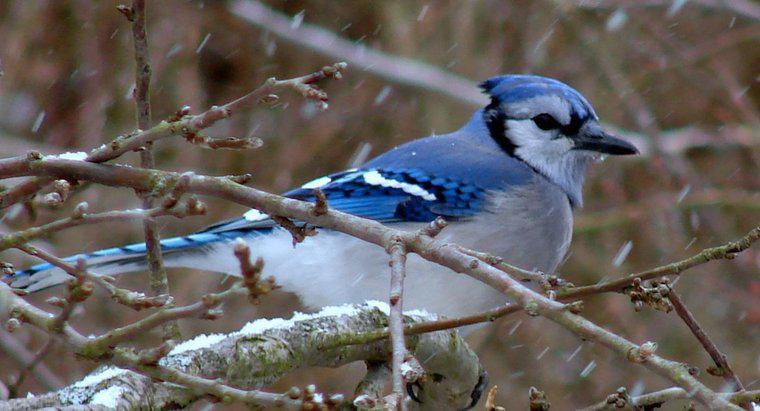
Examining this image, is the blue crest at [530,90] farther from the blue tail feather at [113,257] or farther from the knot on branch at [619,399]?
the knot on branch at [619,399]

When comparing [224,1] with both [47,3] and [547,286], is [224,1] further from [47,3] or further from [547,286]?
[547,286]

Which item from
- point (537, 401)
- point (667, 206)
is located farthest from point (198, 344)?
point (667, 206)

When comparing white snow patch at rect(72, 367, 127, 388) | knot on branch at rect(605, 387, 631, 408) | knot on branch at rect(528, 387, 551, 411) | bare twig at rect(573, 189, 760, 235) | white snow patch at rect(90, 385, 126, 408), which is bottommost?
bare twig at rect(573, 189, 760, 235)

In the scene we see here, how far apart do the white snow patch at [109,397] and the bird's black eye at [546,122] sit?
7.80 ft

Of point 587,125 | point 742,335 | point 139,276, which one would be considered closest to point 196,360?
point 587,125

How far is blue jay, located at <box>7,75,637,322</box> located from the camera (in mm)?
3184

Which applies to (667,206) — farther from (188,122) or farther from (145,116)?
(188,122)

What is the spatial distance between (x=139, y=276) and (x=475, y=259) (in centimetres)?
346

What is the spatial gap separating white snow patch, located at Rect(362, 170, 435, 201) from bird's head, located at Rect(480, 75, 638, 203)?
44 cm

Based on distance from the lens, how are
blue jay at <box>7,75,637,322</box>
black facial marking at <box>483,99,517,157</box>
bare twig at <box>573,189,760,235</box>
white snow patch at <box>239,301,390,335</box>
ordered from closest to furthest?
white snow patch at <box>239,301,390,335</box>, blue jay at <box>7,75,637,322</box>, black facial marking at <box>483,99,517,157</box>, bare twig at <box>573,189,760,235</box>

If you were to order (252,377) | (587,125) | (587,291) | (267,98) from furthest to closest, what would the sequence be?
(587,125), (252,377), (267,98), (587,291)

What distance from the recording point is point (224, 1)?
5.07m

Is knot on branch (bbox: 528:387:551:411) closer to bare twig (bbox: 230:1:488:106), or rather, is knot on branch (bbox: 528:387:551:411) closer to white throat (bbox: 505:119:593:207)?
white throat (bbox: 505:119:593:207)

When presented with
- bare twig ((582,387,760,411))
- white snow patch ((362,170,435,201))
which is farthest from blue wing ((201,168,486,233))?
bare twig ((582,387,760,411))
